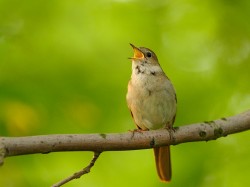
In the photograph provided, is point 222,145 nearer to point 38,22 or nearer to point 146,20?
point 146,20

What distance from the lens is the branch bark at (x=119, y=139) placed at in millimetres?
3291

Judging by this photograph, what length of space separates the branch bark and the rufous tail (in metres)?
0.83

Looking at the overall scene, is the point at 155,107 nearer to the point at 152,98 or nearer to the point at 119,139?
the point at 152,98

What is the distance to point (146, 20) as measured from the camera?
5.75 m

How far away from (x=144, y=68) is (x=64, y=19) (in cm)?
110

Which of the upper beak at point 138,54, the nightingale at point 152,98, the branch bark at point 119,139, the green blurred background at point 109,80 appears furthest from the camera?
the upper beak at point 138,54

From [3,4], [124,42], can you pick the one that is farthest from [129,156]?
[3,4]

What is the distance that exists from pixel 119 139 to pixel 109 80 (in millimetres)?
1701

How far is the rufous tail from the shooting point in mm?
4930

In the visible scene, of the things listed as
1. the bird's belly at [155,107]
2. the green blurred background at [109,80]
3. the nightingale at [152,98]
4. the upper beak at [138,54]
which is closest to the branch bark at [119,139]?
the green blurred background at [109,80]

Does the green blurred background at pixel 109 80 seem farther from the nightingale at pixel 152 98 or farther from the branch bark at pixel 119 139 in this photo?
the branch bark at pixel 119 139

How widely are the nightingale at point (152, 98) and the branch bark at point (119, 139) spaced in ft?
3.96

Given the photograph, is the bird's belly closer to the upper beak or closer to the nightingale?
the nightingale

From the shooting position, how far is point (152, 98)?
18.6 ft
